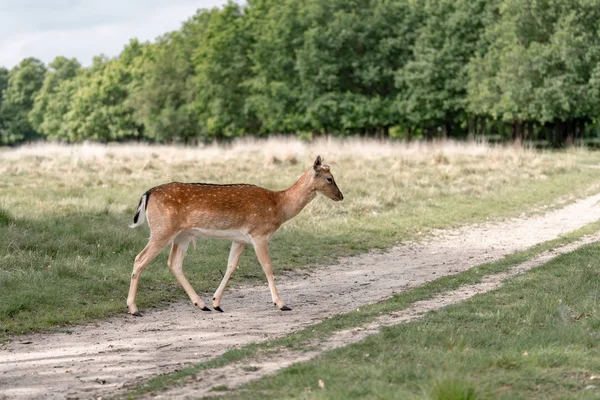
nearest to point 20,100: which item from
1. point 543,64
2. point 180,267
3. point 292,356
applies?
point 543,64

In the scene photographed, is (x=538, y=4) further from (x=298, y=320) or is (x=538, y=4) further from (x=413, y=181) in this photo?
(x=298, y=320)

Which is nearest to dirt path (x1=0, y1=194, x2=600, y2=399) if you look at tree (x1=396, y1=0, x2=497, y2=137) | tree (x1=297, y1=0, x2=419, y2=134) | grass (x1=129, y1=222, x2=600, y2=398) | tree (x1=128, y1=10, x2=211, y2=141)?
grass (x1=129, y1=222, x2=600, y2=398)

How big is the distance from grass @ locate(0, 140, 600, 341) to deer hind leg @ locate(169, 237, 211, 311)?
0.57 m

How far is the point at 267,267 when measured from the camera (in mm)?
10344

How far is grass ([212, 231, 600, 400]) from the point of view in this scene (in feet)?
20.1

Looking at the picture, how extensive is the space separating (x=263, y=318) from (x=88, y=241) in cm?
506

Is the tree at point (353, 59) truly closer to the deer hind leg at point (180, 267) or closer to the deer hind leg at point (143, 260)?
the deer hind leg at point (180, 267)

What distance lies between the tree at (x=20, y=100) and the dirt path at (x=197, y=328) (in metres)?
100

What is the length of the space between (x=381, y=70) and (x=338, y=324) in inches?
2030

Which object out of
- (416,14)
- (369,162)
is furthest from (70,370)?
(416,14)

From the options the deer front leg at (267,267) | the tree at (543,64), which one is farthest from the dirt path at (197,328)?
the tree at (543,64)

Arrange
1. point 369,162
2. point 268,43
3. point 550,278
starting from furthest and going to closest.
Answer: point 268,43 < point 369,162 < point 550,278

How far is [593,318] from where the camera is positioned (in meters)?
8.60

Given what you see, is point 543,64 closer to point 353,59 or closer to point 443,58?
point 443,58
